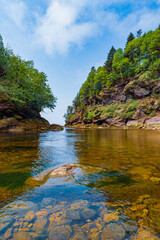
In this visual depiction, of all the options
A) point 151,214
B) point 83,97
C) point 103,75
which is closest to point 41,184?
point 151,214

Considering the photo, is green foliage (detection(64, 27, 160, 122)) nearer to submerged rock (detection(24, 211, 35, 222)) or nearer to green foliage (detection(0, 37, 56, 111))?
green foliage (detection(0, 37, 56, 111))

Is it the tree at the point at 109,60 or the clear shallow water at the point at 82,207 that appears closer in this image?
the clear shallow water at the point at 82,207

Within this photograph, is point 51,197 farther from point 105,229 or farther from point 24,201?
point 105,229

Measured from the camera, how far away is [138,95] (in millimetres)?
26297

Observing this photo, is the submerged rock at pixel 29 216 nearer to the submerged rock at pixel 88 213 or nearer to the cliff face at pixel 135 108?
the submerged rock at pixel 88 213

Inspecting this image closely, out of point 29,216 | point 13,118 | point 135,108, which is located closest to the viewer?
point 29,216

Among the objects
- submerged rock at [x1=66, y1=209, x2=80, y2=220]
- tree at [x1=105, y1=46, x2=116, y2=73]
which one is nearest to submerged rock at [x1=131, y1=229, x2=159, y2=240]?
submerged rock at [x1=66, y1=209, x2=80, y2=220]

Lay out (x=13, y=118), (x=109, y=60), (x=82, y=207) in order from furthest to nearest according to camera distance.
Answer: (x=109, y=60)
(x=13, y=118)
(x=82, y=207)

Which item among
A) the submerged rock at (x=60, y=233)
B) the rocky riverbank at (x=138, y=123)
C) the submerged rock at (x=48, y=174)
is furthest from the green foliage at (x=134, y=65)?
the submerged rock at (x=60, y=233)

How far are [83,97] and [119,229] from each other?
174ft

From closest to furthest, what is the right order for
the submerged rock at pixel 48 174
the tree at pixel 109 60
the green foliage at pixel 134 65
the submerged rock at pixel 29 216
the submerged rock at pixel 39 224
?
the submerged rock at pixel 39 224 → the submerged rock at pixel 29 216 → the submerged rock at pixel 48 174 → the green foliage at pixel 134 65 → the tree at pixel 109 60

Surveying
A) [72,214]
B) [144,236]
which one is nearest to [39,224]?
[72,214]

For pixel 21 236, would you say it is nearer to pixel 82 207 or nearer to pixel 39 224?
pixel 39 224

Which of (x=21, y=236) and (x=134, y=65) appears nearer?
(x=21, y=236)
